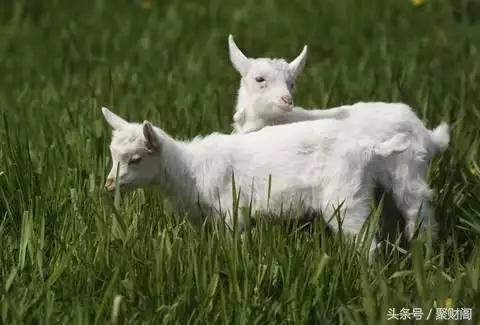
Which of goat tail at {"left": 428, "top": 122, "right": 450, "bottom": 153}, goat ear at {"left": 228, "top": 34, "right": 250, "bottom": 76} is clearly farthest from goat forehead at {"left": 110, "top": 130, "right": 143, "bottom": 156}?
goat tail at {"left": 428, "top": 122, "right": 450, "bottom": 153}

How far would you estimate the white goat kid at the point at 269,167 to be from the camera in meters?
4.64

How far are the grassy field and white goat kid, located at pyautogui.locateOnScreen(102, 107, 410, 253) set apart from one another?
128mm

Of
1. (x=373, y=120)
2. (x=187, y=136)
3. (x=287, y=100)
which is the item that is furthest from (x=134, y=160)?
(x=187, y=136)

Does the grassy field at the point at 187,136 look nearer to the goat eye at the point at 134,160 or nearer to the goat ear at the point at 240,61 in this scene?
the goat eye at the point at 134,160

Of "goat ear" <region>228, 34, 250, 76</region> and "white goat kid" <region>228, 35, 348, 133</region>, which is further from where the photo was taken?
"goat ear" <region>228, 34, 250, 76</region>

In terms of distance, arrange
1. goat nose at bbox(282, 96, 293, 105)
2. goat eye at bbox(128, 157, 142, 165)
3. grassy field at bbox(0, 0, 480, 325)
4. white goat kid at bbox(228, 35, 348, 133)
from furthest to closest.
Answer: white goat kid at bbox(228, 35, 348, 133), goat nose at bbox(282, 96, 293, 105), goat eye at bbox(128, 157, 142, 165), grassy field at bbox(0, 0, 480, 325)

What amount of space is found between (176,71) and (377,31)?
1988mm

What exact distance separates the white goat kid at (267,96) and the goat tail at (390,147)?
1.53ft

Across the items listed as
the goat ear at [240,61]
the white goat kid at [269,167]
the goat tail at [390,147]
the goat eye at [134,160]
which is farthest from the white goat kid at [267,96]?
the goat eye at [134,160]

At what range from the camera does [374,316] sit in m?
3.86

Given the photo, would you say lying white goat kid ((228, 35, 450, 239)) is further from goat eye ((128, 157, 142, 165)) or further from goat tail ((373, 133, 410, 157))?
goat eye ((128, 157, 142, 165))

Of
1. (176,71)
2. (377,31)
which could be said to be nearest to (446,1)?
(377,31)

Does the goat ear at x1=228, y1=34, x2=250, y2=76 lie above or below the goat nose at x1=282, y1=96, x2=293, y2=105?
above

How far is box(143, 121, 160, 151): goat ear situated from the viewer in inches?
184
